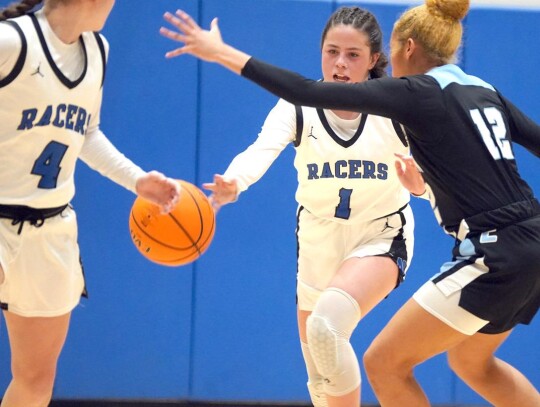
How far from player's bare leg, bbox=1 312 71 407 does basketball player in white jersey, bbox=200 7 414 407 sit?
3.29 feet

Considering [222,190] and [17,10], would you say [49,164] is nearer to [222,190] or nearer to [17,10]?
[17,10]

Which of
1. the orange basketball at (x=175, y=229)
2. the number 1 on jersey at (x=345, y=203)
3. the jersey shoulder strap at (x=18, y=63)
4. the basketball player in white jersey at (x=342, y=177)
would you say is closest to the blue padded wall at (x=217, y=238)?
the basketball player in white jersey at (x=342, y=177)

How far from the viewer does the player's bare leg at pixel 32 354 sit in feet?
10.2

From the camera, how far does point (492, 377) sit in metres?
3.36

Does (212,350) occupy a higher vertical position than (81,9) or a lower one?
lower

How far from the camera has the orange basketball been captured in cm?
Answer: 347

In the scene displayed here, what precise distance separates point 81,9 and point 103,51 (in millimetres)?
247

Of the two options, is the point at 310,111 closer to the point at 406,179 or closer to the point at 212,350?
the point at 406,179

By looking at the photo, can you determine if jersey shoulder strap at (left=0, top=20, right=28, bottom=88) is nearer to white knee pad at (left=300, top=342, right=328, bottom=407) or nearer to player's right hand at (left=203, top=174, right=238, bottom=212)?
player's right hand at (left=203, top=174, right=238, bottom=212)

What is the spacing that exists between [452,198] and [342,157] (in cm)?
80

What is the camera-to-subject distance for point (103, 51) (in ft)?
10.9

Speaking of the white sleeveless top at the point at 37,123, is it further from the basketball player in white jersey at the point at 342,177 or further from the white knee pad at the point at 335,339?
the white knee pad at the point at 335,339

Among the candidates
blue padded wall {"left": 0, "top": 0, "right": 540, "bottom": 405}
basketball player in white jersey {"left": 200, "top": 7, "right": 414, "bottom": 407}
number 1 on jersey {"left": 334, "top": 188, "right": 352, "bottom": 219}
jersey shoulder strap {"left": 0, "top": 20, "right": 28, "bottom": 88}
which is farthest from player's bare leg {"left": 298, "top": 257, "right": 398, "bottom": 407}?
jersey shoulder strap {"left": 0, "top": 20, "right": 28, "bottom": 88}

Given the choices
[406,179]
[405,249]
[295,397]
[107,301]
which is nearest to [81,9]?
[406,179]
